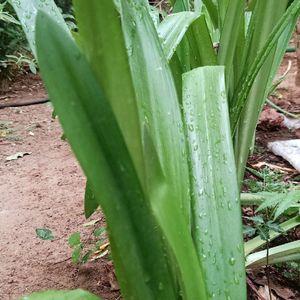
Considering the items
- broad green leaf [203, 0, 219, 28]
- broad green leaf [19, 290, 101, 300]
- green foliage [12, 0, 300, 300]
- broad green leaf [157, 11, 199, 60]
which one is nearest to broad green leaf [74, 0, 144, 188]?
green foliage [12, 0, 300, 300]

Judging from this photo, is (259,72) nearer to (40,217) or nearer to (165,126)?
(165,126)

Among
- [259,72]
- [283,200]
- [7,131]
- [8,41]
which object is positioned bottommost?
[7,131]

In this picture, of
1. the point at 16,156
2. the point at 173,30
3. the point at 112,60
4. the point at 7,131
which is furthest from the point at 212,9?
the point at 7,131

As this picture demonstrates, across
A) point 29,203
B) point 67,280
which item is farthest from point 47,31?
point 29,203

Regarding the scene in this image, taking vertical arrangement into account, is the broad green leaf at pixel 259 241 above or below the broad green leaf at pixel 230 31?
below

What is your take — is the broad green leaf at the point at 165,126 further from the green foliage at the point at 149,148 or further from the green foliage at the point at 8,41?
the green foliage at the point at 8,41

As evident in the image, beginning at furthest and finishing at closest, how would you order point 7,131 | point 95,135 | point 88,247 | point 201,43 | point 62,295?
point 7,131, point 88,247, point 201,43, point 62,295, point 95,135

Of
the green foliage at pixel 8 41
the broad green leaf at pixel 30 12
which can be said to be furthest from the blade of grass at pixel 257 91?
the green foliage at pixel 8 41
